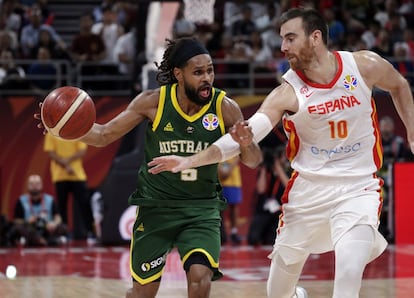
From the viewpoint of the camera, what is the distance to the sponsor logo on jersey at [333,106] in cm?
689

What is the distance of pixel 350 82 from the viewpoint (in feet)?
23.0

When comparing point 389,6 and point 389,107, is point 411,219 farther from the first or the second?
point 389,6

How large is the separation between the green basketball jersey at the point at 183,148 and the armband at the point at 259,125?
0.37 metres

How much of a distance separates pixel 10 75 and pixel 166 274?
739cm

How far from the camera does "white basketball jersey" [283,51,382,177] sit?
6.91 metres

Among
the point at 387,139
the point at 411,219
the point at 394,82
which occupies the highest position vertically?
the point at 394,82

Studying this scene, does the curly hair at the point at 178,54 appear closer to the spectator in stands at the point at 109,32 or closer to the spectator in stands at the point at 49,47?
the spectator in stands at the point at 49,47

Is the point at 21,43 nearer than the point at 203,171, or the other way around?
the point at 203,171

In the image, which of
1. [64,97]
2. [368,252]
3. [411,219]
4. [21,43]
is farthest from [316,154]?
[21,43]

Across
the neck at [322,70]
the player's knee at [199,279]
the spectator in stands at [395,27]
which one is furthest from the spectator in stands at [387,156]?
the player's knee at [199,279]

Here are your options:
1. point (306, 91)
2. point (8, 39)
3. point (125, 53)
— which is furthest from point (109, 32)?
point (306, 91)

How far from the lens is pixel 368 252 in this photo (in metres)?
6.64

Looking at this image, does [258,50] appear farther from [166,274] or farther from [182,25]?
[166,274]

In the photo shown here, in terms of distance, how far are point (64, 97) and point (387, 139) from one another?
986 cm
